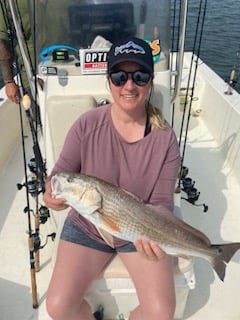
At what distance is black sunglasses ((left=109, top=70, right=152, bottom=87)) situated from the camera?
1.94 meters

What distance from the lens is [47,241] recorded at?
314cm

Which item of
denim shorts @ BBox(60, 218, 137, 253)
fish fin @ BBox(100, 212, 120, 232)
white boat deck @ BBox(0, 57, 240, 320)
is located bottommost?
white boat deck @ BBox(0, 57, 240, 320)

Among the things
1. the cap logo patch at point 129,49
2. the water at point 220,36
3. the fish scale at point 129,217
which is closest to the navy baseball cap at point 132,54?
the cap logo patch at point 129,49

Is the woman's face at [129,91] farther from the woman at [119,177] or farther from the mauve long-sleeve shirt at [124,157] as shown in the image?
the mauve long-sleeve shirt at [124,157]

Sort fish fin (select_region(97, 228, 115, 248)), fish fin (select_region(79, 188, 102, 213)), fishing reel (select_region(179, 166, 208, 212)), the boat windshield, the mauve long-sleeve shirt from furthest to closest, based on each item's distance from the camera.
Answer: fishing reel (select_region(179, 166, 208, 212)), the boat windshield, the mauve long-sleeve shirt, fish fin (select_region(97, 228, 115, 248)), fish fin (select_region(79, 188, 102, 213))

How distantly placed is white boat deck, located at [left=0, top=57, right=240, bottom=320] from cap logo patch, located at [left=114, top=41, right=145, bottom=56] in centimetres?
177

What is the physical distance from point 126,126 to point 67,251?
809 mm

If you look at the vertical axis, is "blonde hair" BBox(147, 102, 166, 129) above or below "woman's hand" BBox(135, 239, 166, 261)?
above

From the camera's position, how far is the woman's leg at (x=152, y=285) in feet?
6.51

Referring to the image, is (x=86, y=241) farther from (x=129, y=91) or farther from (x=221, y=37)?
(x=221, y=37)

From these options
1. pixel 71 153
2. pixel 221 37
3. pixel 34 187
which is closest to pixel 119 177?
pixel 71 153

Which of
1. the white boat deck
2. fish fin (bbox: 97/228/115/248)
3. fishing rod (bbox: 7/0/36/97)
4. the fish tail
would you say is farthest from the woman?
fishing rod (bbox: 7/0/36/97)

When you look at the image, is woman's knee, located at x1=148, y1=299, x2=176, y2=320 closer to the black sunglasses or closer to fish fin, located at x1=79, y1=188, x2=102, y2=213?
fish fin, located at x1=79, y1=188, x2=102, y2=213

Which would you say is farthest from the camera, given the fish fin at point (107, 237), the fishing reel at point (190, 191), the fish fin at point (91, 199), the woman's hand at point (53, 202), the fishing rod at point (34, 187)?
the fishing reel at point (190, 191)
